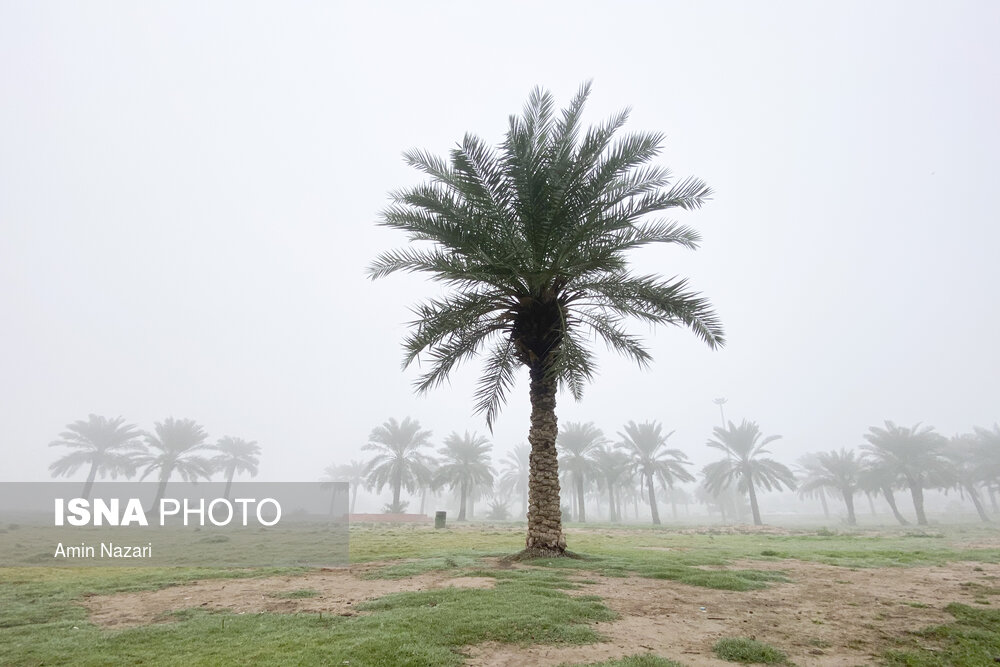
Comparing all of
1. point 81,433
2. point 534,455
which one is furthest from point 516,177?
point 81,433

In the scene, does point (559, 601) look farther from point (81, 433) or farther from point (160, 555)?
point (81, 433)

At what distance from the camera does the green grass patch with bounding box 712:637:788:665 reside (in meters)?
4.51

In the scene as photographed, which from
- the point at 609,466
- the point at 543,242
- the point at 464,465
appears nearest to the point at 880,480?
the point at 609,466

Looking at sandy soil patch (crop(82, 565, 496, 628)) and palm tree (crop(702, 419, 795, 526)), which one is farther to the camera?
palm tree (crop(702, 419, 795, 526))

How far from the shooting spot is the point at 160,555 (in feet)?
45.8

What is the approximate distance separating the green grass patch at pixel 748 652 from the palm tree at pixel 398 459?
3943cm

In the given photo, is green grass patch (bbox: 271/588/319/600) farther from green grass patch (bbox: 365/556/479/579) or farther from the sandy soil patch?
Result: green grass patch (bbox: 365/556/479/579)

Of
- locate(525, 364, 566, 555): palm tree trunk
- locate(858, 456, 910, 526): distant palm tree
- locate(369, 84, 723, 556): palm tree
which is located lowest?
locate(858, 456, 910, 526): distant palm tree

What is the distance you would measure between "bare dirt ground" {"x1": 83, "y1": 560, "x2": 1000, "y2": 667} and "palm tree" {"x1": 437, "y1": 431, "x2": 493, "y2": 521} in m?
32.7

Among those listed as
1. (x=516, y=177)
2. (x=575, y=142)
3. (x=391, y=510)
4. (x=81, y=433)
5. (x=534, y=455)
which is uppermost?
(x=575, y=142)

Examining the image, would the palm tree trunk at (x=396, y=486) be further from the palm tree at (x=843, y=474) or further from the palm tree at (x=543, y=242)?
the palm tree at (x=843, y=474)

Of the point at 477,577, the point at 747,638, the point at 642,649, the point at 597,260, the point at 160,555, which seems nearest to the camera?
the point at 642,649

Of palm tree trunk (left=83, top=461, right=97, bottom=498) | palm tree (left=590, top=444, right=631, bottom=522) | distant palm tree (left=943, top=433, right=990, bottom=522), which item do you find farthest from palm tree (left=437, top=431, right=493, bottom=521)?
distant palm tree (left=943, top=433, right=990, bottom=522)

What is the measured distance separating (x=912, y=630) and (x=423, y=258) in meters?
10.8
